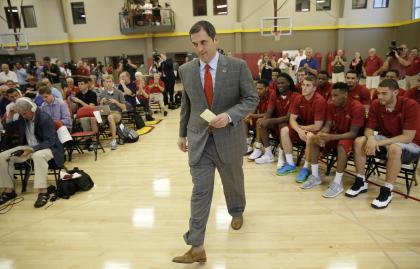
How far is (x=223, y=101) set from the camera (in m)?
2.25

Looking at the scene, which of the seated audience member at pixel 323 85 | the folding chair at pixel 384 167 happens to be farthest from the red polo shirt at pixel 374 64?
the folding chair at pixel 384 167

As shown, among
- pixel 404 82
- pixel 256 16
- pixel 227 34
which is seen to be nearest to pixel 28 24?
pixel 227 34

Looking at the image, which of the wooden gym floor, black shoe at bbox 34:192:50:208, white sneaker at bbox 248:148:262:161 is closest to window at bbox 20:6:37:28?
the wooden gym floor

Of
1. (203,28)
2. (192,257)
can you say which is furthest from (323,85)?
(192,257)

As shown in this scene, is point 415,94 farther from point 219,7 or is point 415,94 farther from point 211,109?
point 219,7

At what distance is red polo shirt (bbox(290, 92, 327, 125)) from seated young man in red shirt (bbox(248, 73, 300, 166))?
0.13 m

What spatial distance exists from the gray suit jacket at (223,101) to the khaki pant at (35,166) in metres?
2.36

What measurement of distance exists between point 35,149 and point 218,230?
2526mm

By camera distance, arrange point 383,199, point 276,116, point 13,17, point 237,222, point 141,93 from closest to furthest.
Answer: point 237,222 → point 383,199 → point 276,116 → point 141,93 → point 13,17

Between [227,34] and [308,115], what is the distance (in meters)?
15.2

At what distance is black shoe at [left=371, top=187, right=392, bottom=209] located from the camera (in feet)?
10.3

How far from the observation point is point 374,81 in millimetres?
8641

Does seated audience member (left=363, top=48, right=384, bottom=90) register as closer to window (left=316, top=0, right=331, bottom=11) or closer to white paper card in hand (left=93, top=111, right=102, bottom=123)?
white paper card in hand (left=93, top=111, right=102, bottom=123)

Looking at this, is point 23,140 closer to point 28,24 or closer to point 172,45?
point 172,45
